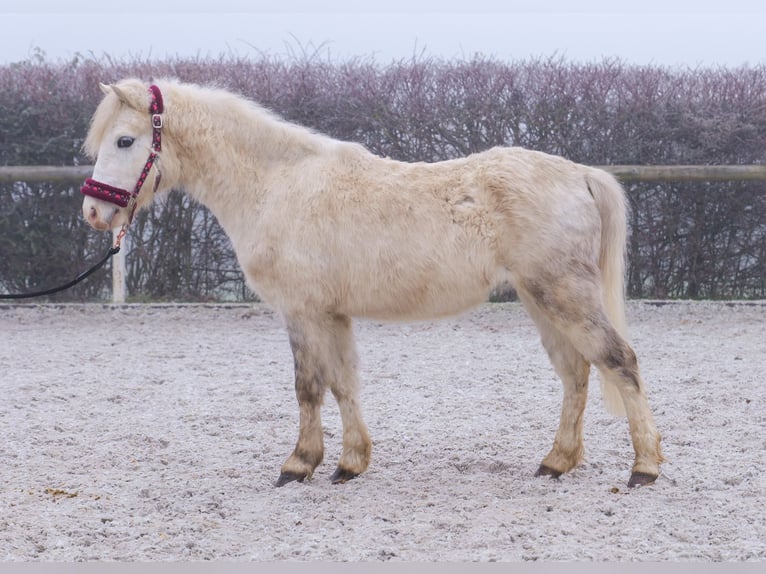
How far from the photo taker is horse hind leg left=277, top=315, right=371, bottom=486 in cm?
455

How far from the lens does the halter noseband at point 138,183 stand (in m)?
4.51

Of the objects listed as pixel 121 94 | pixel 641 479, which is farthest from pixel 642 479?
pixel 121 94

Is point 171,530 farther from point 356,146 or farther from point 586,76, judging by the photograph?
point 586,76

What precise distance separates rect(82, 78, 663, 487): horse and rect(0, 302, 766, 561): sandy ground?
0.34 metres

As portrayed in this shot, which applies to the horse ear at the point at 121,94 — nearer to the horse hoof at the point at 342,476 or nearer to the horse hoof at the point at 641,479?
the horse hoof at the point at 342,476

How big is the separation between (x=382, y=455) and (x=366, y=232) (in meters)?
1.35

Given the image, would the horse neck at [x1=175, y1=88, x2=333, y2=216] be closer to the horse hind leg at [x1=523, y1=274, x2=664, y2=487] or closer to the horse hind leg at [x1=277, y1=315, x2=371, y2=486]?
the horse hind leg at [x1=277, y1=315, x2=371, y2=486]

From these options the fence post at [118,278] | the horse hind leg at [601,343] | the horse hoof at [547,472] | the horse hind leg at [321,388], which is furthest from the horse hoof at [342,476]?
the fence post at [118,278]

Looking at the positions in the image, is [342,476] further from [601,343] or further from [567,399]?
[601,343]

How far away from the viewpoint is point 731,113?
10.1 metres

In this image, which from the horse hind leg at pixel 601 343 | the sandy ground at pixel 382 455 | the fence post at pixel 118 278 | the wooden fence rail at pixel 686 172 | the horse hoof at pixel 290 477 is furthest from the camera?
the fence post at pixel 118 278

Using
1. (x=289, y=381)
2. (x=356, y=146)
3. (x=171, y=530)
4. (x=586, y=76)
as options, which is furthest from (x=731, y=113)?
(x=171, y=530)

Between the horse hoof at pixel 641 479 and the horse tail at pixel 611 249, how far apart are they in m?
0.37

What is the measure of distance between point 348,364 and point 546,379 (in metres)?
2.63
